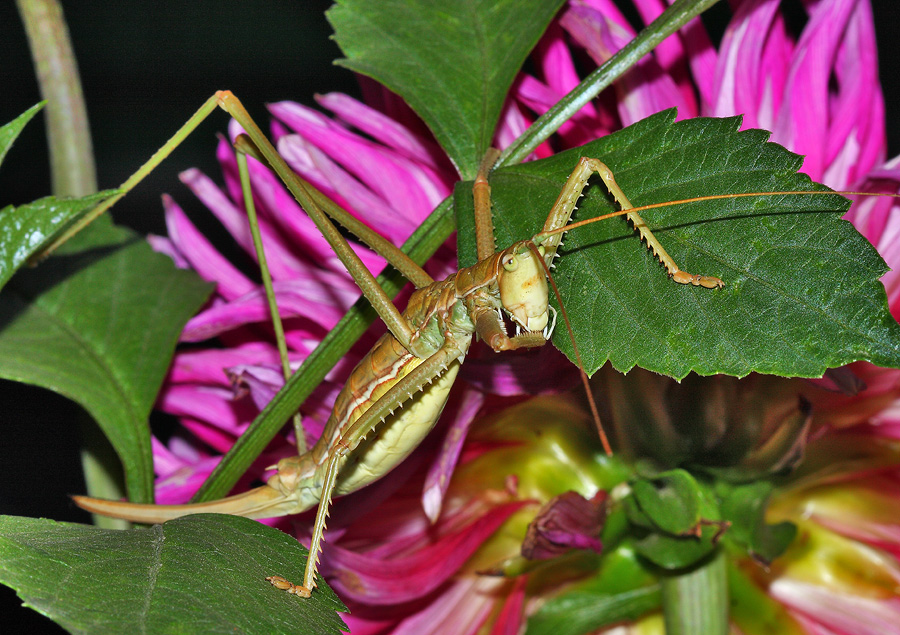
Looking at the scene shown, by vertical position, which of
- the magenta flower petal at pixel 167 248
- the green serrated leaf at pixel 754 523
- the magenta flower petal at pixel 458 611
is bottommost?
the magenta flower petal at pixel 458 611

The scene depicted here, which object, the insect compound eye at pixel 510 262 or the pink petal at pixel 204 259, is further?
the pink petal at pixel 204 259

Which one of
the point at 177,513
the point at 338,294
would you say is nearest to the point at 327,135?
the point at 338,294

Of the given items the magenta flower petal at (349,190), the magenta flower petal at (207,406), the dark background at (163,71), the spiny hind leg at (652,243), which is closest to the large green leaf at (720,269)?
the spiny hind leg at (652,243)

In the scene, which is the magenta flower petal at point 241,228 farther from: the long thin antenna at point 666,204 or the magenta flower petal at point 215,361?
the long thin antenna at point 666,204

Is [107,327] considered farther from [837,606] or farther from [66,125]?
[837,606]

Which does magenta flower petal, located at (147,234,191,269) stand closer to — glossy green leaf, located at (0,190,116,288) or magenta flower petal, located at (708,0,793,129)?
glossy green leaf, located at (0,190,116,288)

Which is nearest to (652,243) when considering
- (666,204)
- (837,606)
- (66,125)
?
(666,204)
